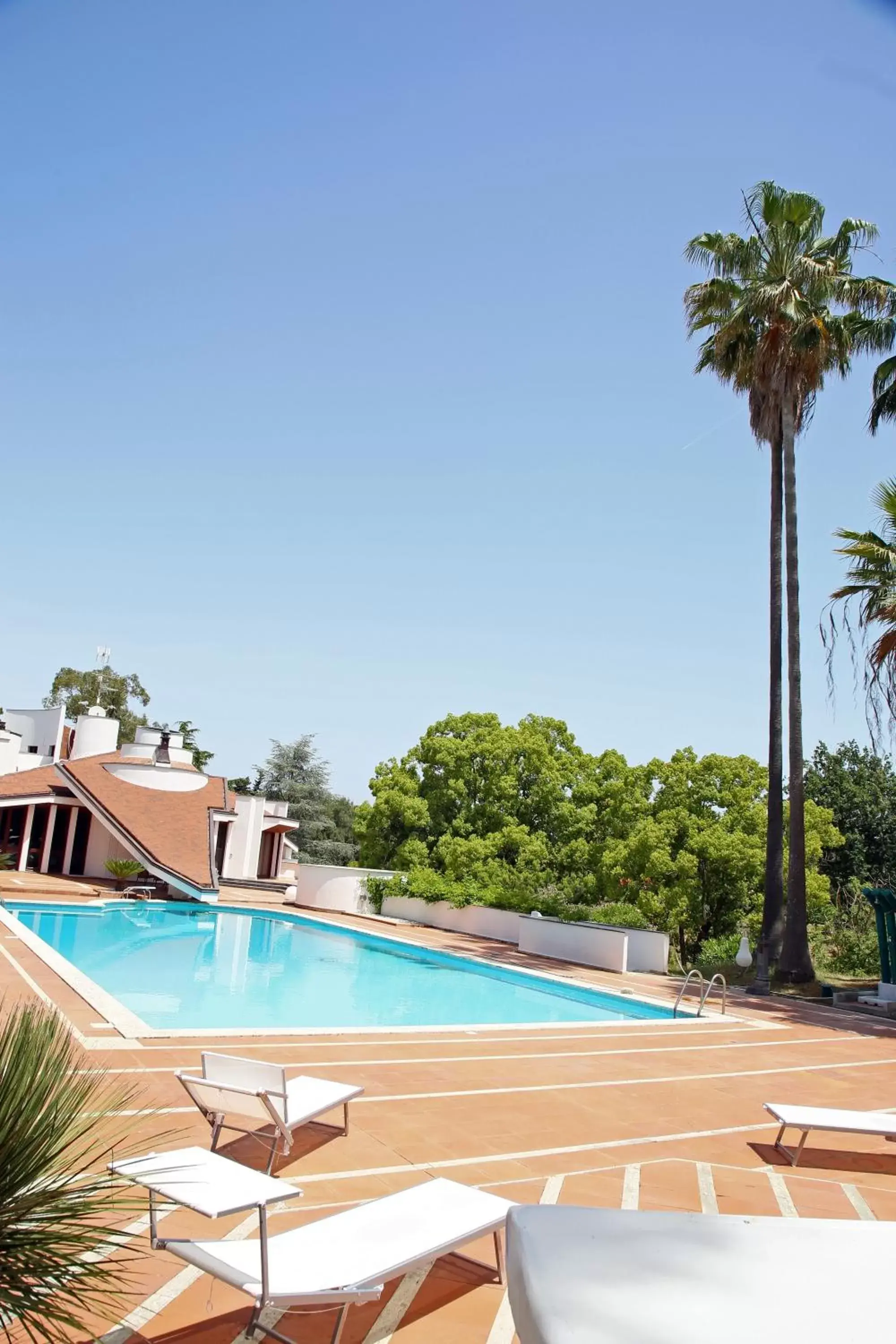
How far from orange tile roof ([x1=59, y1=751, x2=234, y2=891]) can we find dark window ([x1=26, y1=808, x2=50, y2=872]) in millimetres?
1545

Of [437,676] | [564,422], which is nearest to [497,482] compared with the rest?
[564,422]

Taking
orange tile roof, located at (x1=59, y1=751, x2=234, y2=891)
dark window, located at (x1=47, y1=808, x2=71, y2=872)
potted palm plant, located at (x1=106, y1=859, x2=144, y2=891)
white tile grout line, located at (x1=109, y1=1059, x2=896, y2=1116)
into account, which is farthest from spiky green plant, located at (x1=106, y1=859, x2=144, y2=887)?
white tile grout line, located at (x1=109, y1=1059, x2=896, y2=1116)

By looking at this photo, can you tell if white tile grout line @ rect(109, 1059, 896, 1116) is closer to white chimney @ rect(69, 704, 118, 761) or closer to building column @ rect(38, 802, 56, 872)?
building column @ rect(38, 802, 56, 872)

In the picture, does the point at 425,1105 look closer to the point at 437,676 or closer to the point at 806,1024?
the point at 806,1024

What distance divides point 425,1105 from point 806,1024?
28.7ft

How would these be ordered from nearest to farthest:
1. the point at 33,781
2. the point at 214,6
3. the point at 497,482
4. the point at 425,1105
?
the point at 425,1105 → the point at 214,6 → the point at 497,482 → the point at 33,781

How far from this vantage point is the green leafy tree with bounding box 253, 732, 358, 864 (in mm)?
50531

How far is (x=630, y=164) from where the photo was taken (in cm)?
1396

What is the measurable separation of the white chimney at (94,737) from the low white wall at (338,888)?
1285 cm

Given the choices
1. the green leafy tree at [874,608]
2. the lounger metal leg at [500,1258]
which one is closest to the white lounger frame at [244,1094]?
the lounger metal leg at [500,1258]

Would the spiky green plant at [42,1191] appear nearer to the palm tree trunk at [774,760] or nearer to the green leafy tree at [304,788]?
the palm tree trunk at [774,760]

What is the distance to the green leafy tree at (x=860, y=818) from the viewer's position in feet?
120

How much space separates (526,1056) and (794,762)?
386 inches

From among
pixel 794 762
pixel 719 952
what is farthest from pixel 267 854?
pixel 794 762
